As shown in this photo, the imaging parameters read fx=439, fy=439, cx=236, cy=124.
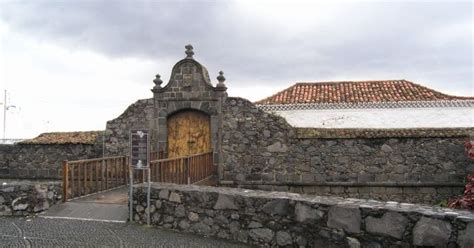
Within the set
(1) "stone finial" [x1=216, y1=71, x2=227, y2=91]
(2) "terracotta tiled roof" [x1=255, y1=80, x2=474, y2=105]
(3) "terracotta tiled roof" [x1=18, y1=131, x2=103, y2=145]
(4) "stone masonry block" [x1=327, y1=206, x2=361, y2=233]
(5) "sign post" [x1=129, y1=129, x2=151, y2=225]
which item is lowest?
(4) "stone masonry block" [x1=327, y1=206, x2=361, y2=233]

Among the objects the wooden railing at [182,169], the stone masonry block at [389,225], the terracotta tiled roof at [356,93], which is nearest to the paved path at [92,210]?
the wooden railing at [182,169]

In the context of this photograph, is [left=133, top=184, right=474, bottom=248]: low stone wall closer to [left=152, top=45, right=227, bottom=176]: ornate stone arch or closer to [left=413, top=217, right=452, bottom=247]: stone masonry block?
[left=413, top=217, right=452, bottom=247]: stone masonry block

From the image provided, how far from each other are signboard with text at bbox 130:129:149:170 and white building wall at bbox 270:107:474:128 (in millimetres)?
12476

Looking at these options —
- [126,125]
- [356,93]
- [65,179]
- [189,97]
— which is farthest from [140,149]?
[356,93]

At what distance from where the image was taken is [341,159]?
12.1 m

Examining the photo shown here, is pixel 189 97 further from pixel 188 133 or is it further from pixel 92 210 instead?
pixel 92 210

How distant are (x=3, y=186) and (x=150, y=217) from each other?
2.93 meters

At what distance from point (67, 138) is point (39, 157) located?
101 cm

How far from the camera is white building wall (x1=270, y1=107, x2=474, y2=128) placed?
59.9 ft

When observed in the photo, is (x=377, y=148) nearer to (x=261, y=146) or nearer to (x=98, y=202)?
(x=261, y=146)

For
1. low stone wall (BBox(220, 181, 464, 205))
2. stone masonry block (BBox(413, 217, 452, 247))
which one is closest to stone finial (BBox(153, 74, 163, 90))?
low stone wall (BBox(220, 181, 464, 205))

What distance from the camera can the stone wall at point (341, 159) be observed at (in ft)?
38.8

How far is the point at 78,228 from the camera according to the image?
6.68 m

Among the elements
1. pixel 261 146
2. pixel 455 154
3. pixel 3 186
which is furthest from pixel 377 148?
pixel 3 186
